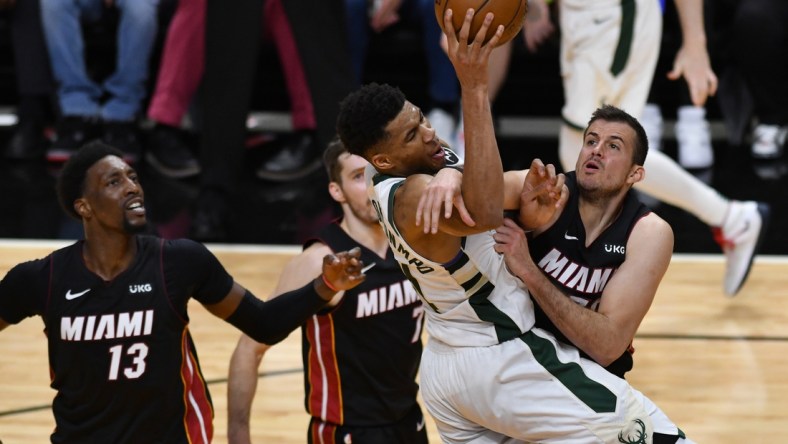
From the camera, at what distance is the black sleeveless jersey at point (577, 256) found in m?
3.55

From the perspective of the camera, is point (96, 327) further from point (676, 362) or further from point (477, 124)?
point (676, 362)

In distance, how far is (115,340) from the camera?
11.6 ft

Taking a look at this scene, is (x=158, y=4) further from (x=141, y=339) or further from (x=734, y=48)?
(x=141, y=339)

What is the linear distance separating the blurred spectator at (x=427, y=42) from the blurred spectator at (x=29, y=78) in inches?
84.7

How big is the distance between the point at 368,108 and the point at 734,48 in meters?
6.05

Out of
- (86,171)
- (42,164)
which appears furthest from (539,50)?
(86,171)

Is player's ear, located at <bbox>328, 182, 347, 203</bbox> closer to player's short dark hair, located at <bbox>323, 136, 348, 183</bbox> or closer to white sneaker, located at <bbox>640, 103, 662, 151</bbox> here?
player's short dark hair, located at <bbox>323, 136, 348, 183</bbox>

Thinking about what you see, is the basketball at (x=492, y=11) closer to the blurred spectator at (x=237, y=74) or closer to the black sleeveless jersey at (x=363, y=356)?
the black sleeveless jersey at (x=363, y=356)

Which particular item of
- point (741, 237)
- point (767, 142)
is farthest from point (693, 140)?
point (741, 237)

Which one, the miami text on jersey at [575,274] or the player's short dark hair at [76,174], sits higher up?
the miami text on jersey at [575,274]

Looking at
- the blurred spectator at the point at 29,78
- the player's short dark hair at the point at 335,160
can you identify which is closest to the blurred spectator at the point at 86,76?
the blurred spectator at the point at 29,78

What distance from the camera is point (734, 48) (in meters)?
8.81

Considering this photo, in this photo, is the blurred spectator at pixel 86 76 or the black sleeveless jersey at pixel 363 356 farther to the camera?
the blurred spectator at pixel 86 76

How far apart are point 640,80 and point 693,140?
2.72 m
